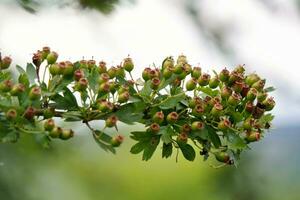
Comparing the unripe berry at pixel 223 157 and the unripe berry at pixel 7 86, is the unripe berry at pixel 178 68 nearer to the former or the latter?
the unripe berry at pixel 223 157

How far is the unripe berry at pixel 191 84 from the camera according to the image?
123 cm

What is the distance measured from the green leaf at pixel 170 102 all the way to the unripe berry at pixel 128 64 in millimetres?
75

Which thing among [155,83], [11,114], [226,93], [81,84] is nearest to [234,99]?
[226,93]

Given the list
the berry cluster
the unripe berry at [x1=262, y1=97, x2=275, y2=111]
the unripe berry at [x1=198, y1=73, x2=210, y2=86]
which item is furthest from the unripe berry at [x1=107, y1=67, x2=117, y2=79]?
the unripe berry at [x1=262, y1=97, x2=275, y2=111]

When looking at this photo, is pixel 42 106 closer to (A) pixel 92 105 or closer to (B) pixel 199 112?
(A) pixel 92 105

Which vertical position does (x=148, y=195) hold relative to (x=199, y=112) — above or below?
below

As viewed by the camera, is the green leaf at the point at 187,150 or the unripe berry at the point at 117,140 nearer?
the unripe berry at the point at 117,140

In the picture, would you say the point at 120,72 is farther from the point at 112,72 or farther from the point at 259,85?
the point at 259,85

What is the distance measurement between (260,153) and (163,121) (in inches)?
52.0

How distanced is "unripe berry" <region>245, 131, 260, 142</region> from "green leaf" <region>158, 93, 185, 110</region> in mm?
114

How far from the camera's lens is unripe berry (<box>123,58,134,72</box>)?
4.11ft

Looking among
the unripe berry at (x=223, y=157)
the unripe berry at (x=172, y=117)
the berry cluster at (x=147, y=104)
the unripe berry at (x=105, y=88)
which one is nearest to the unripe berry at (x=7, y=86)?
the berry cluster at (x=147, y=104)

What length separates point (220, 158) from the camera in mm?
1274

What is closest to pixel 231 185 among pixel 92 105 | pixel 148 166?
pixel 148 166
